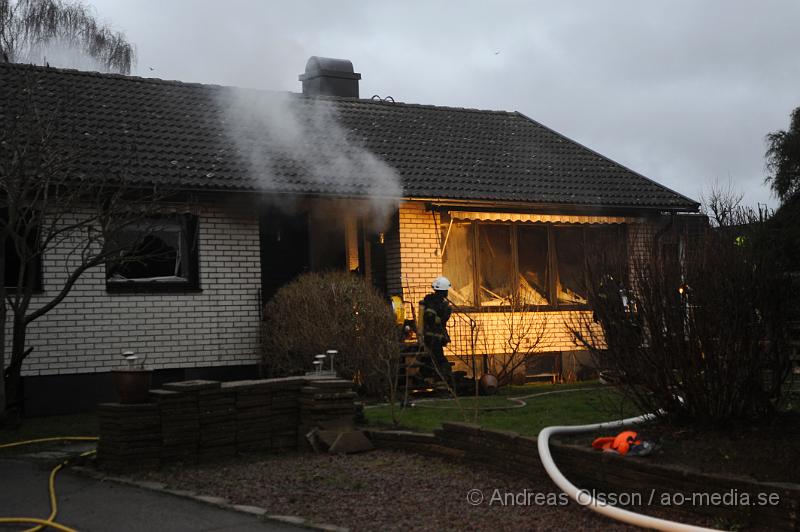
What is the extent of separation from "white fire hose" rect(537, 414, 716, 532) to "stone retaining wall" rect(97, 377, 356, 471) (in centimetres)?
296

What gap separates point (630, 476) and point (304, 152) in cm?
1139

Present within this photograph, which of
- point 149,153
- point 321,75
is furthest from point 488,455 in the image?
point 321,75

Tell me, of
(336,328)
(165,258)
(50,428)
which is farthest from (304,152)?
(50,428)

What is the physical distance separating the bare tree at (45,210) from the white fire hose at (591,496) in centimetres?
624

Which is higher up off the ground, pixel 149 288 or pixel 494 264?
pixel 494 264

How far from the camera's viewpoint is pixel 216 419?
10.6 m

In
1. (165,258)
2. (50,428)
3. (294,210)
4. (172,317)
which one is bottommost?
(50,428)

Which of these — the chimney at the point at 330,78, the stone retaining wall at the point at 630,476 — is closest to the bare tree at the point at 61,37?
the chimney at the point at 330,78

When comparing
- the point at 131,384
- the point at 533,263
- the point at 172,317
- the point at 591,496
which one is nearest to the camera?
the point at 591,496

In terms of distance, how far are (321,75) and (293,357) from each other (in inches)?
358

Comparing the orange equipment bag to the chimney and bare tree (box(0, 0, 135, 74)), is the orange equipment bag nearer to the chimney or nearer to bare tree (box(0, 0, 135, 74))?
the chimney

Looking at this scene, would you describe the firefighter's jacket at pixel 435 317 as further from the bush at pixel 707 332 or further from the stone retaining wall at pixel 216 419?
the bush at pixel 707 332

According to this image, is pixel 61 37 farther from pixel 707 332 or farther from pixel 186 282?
pixel 707 332

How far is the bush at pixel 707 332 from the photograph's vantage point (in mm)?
8352
